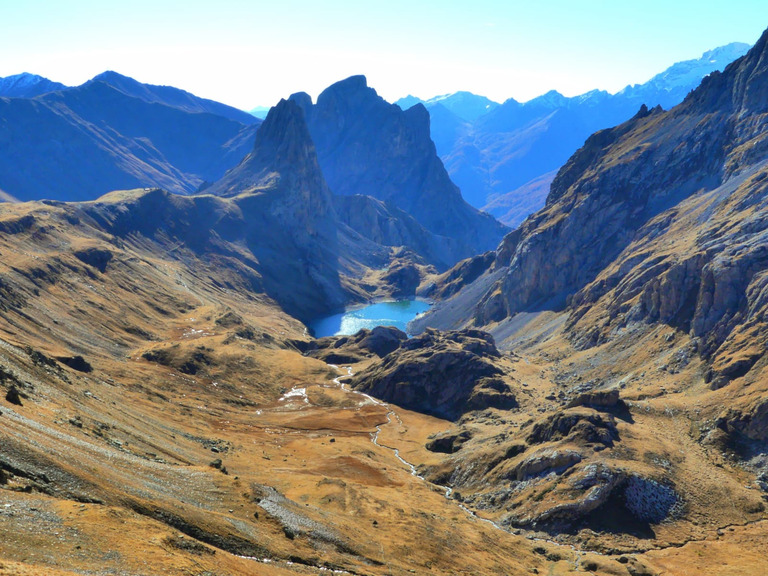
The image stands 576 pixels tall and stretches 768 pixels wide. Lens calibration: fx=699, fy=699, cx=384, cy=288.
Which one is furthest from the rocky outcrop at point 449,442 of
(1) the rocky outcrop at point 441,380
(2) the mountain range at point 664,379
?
(1) the rocky outcrop at point 441,380

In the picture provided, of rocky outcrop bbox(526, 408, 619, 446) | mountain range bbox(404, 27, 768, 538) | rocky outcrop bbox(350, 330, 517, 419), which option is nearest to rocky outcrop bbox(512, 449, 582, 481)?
mountain range bbox(404, 27, 768, 538)

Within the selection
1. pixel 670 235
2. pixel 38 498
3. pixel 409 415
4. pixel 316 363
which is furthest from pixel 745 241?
pixel 38 498

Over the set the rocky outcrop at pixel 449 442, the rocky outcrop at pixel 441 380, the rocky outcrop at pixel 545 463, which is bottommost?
the rocky outcrop at pixel 545 463

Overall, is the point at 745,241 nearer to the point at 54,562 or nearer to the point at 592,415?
the point at 592,415

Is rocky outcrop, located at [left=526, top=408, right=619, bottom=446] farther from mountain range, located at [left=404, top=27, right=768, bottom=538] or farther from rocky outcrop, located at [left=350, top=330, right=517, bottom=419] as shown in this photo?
rocky outcrop, located at [left=350, top=330, right=517, bottom=419]

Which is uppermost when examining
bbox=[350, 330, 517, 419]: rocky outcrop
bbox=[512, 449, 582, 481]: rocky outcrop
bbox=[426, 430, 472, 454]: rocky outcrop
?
bbox=[350, 330, 517, 419]: rocky outcrop

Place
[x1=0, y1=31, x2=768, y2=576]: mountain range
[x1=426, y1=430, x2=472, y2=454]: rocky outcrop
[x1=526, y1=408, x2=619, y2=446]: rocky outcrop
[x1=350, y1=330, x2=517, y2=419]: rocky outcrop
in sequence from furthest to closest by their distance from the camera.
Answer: [x1=350, y1=330, x2=517, y2=419]: rocky outcrop
[x1=426, y1=430, x2=472, y2=454]: rocky outcrop
[x1=526, y1=408, x2=619, y2=446]: rocky outcrop
[x1=0, y1=31, x2=768, y2=576]: mountain range

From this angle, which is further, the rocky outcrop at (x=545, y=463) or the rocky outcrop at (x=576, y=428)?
the rocky outcrop at (x=576, y=428)

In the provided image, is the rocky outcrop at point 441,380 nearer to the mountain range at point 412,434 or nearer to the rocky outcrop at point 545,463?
the mountain range at point 412,434
